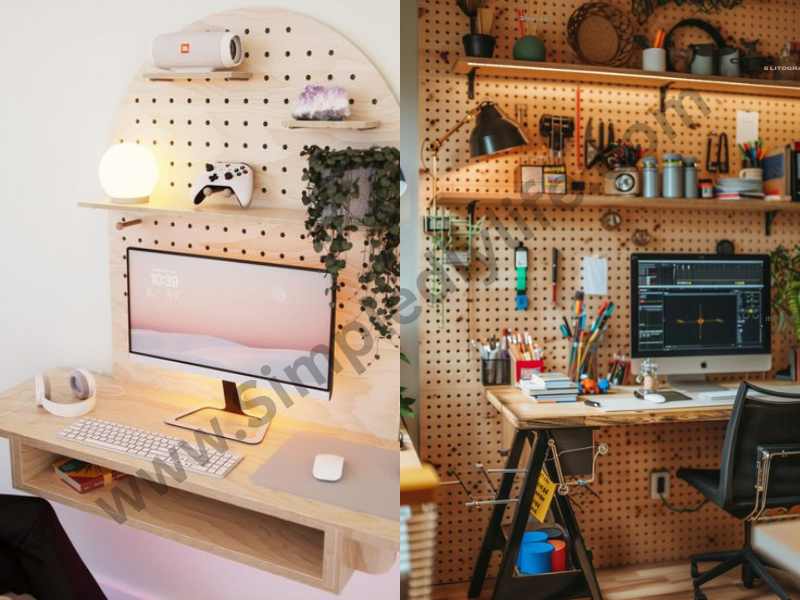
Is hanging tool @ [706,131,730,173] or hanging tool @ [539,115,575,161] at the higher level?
hanging tool @ [539,115,575,161]

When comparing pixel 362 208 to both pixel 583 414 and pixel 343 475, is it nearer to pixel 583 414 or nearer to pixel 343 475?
pixel 343 475

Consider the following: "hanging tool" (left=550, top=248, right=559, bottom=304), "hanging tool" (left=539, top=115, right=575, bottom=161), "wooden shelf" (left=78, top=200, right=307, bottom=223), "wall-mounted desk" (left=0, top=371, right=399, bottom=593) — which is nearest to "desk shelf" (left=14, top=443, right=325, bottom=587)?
"wall-mounted desk" (left=0, top=371, right=399, bottom=593)

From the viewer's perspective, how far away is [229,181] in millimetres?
1080

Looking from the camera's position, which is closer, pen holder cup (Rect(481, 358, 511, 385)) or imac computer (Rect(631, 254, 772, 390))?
imac computer (Rect(631, 254, 772, 390))

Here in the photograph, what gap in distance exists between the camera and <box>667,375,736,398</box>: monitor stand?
4.15ft

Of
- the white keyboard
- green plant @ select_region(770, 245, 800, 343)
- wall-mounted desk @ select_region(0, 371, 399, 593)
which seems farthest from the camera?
the white keyboard

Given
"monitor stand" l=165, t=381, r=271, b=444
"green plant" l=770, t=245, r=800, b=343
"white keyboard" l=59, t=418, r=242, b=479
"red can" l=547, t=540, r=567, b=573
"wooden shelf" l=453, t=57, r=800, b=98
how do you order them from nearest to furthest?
"green plant" l=770, t=245, r=800, b=343 → "white keyboard" l=59, t=418, r=242, b=479 → "monitor stand" l=165, t=381, r=271, b=444 → "wooden shelf" l=453, t=57, r=800, b=98 → "red can" l=547, t=540, r=567, b=573

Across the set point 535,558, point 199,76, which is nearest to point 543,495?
point 535,558

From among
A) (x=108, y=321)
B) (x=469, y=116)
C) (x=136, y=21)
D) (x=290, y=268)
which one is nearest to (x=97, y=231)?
(x=108, y=321)

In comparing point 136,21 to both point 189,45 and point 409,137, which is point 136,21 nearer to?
point 189,45

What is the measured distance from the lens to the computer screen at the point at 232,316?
1038 mm

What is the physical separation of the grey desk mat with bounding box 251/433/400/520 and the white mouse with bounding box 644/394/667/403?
56 centimetres

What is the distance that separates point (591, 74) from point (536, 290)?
53 centimetres

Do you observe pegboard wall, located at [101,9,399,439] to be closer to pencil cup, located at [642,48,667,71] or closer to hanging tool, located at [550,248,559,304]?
hanging tool, located at [550,248,559,304]
